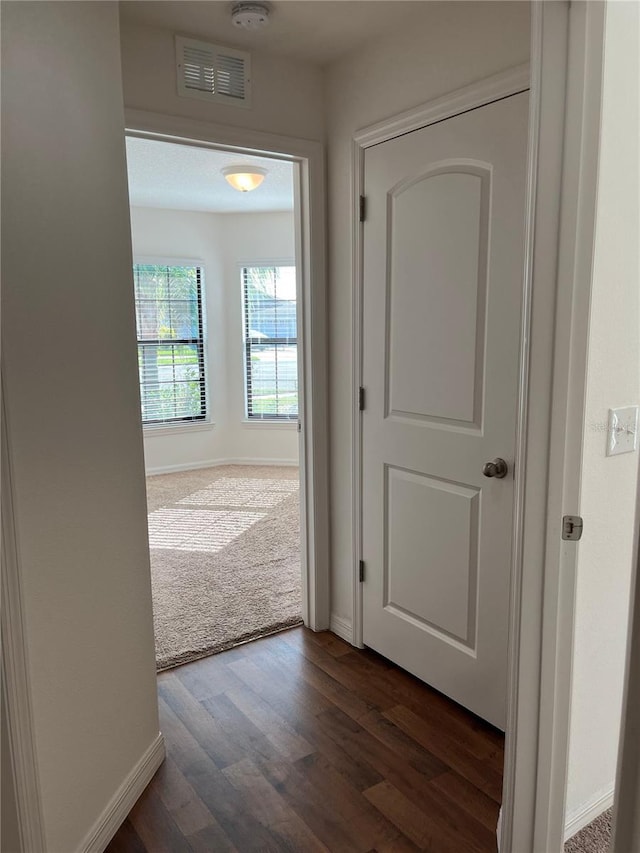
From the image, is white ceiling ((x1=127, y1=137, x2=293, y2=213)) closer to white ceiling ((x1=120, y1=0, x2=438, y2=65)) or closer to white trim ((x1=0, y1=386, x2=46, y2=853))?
white ceiling ((x1=120, y1=0, x2=438, y2=65))

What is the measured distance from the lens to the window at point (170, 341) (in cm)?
578

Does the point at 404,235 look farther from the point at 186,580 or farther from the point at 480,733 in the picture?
the point at 186,580

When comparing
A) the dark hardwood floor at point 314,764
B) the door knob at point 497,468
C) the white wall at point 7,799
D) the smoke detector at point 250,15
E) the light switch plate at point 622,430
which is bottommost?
the dark hardwood floor at point 314,764

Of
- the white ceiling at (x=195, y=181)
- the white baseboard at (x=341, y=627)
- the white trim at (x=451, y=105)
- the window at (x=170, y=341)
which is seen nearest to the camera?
the white trim at (x=451, y=105)

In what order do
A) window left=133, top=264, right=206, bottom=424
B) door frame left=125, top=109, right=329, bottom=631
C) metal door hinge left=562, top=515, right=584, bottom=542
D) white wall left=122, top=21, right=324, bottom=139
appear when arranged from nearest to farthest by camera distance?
1. metal door hinge left=562, top=515, right=584, bottom=542
2. white wall left=122, top=21, right=324, bottom=139
3. door frame left=125, top=109, right=329, bottom=631
4. window left=133, top=264, right=206, bottom=424

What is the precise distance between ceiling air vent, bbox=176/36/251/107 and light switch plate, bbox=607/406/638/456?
1.79 meters

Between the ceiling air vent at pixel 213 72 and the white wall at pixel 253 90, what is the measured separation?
0.08 ft

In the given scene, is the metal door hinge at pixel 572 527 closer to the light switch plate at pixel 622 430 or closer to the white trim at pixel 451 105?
the light switch plate at pixel 622 430

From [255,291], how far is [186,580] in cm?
349

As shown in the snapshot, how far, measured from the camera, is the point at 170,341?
5.93m

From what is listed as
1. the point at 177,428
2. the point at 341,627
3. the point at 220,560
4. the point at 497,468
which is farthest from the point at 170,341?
the point at 497,468

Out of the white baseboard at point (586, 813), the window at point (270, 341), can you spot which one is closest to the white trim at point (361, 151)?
the white baseboard at point (586, 813)

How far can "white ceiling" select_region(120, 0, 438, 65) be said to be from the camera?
199cm

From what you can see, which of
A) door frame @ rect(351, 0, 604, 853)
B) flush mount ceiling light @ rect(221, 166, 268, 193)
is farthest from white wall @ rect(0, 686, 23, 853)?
flush mount ceiling light @ rect(221, 166, 268, 193)
